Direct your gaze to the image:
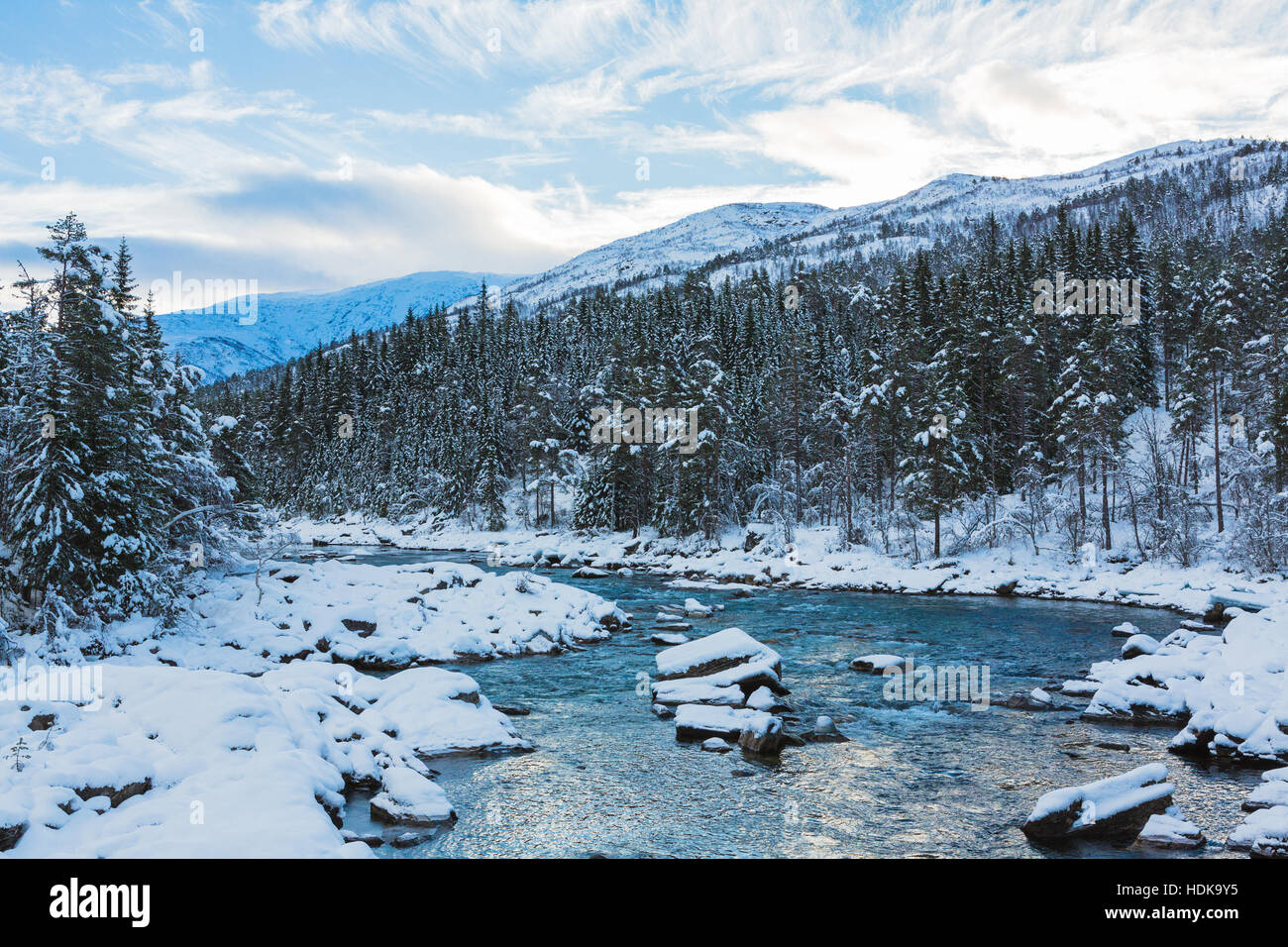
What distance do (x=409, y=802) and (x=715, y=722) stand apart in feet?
22.5

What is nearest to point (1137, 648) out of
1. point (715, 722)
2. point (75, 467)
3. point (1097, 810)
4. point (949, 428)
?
point (1097, 810)

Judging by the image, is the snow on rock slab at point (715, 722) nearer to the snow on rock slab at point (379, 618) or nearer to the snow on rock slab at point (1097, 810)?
the snow on rock slab at point (1097, 810)

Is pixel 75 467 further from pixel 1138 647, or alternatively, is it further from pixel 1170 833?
pixel 1138 647

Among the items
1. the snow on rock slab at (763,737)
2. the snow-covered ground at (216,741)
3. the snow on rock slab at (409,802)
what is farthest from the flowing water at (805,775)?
the snow-covered ground at (216,741)

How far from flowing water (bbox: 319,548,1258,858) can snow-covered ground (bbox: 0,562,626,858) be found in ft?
3.03

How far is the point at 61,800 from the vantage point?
8188 mm

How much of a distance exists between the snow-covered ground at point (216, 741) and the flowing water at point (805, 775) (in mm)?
925

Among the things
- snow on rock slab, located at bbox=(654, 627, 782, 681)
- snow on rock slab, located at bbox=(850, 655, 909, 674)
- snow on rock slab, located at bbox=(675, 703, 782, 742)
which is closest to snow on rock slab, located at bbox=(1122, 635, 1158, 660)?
snow on rock slab, located at bbox=(850, 655, 909, 674)

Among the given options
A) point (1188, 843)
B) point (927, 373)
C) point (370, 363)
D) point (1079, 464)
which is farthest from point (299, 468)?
point (1188, 843)

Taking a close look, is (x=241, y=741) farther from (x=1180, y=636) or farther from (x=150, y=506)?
(x=1180, y=636)

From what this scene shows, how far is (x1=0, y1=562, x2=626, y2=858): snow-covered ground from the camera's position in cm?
795

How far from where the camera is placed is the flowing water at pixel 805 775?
1045 cm

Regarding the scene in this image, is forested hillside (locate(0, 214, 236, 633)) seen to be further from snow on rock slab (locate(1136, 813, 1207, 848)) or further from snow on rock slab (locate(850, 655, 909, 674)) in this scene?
snow on rock slab (locate(1136, 813, 1207, 848))
